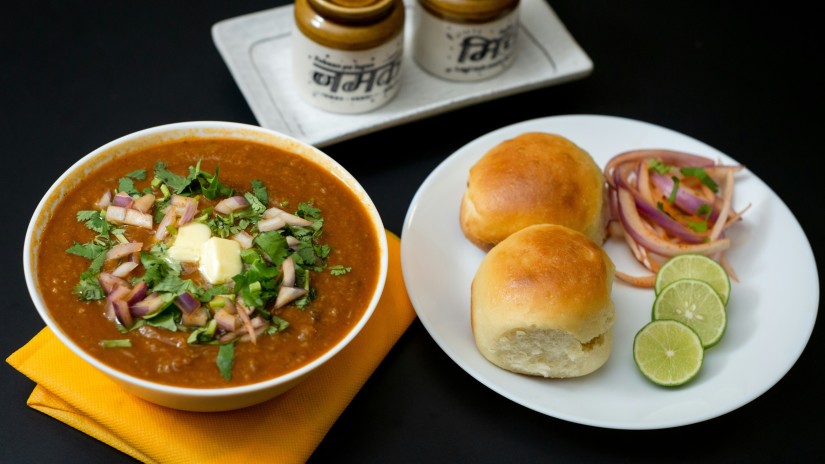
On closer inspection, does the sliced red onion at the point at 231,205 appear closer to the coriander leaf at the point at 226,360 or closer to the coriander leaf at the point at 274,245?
the coriander leaf at the point at 274,245

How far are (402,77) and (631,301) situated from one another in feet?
5.76

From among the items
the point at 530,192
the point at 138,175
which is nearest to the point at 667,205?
the point at 530,192

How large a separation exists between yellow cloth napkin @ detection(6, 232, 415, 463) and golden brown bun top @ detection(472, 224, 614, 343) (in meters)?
0.66

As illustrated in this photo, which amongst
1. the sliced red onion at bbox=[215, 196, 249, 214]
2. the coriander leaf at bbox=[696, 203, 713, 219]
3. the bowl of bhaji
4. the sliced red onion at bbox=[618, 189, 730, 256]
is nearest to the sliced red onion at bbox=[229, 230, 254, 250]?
the bowl of bhaji

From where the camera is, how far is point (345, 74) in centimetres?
442

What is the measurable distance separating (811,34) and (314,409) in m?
4.05

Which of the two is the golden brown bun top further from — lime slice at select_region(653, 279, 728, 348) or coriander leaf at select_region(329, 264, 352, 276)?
coriander leaf at select_region(329, 264, 352, 276)

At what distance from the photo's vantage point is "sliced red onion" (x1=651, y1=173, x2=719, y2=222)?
430 centimetres

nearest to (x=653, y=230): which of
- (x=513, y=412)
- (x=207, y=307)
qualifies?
(x=513, y=412)

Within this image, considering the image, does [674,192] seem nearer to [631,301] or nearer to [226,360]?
[631,301]

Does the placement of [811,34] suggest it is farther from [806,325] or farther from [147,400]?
[147,400]

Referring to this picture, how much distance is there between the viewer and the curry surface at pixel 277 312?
3037 millimetres

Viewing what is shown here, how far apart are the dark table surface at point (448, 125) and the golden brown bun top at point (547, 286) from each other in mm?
395

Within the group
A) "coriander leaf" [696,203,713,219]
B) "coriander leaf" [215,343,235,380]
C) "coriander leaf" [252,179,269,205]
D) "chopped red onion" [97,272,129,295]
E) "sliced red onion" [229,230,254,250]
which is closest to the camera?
"coriander leaf" [215,343,235,380]
